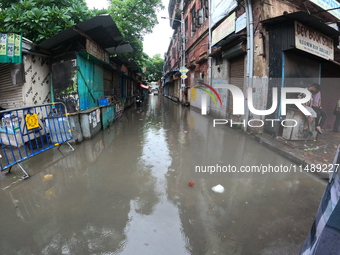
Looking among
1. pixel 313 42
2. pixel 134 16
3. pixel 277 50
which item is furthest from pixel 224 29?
pixel 134 16

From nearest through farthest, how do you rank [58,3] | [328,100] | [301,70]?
1. [301,70]
2. [58,3]
3. [328,100]

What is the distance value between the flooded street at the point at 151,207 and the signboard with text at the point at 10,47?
269 centimetres

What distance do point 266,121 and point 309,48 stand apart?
269cm

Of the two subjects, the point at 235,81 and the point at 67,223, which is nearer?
the point at 67,223

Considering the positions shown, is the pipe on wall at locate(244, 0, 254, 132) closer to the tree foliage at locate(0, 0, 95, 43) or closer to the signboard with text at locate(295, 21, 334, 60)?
the signboard with text at locate(295, 21, 334, 60)

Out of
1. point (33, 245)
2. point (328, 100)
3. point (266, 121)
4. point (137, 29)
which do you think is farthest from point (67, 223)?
point (137, 29)

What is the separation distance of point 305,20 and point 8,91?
9368 mm

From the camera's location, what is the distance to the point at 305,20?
6.12m

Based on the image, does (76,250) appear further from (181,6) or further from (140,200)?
(181,6)

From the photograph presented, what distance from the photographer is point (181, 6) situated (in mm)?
21391

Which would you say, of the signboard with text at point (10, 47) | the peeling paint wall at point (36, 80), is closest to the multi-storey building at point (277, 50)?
the peeling paint wall at point (36, 80)

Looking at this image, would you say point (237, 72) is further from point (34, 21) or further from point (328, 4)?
point (34, 21)

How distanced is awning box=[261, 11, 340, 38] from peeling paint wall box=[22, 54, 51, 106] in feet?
24.4

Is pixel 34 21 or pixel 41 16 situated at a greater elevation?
pixel 41 16
